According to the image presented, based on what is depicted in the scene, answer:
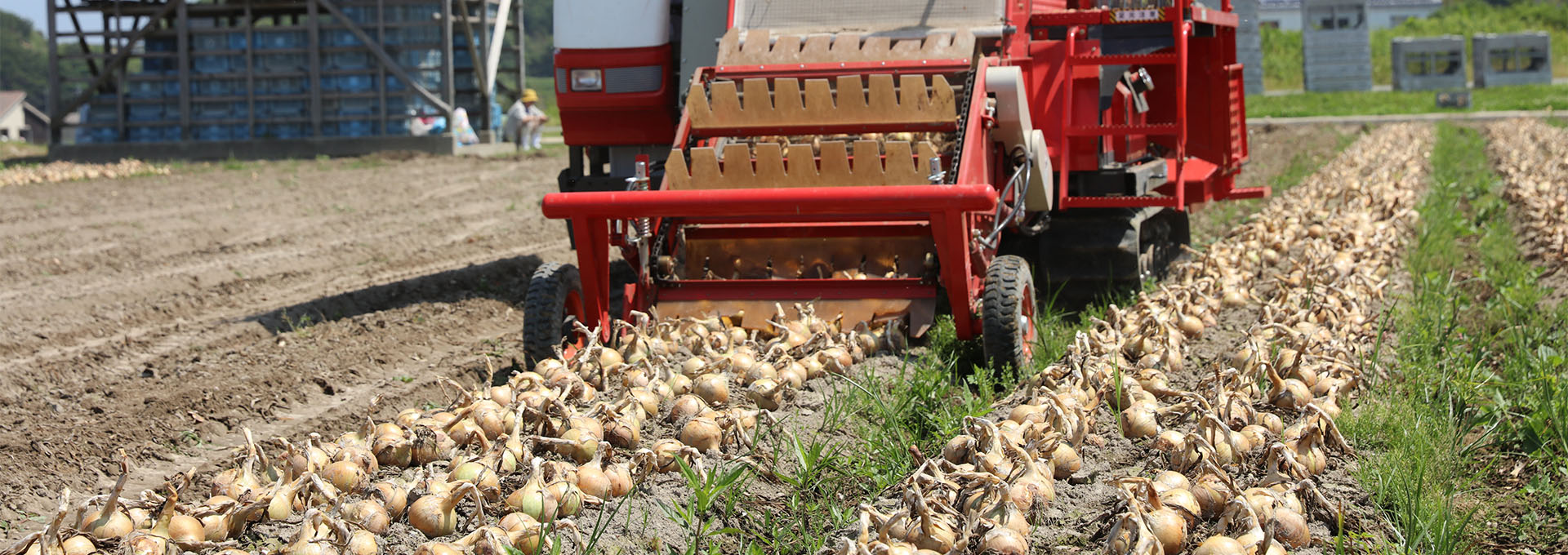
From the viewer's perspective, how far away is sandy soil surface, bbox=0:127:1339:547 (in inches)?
219

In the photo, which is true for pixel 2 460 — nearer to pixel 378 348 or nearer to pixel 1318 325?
pixel 378 348

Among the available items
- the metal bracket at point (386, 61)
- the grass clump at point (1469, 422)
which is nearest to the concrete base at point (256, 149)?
the metal bracket at point (386, 61)

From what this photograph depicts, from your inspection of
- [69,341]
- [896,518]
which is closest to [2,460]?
[69,341]

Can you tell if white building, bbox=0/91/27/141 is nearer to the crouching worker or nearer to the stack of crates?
the stack of crates

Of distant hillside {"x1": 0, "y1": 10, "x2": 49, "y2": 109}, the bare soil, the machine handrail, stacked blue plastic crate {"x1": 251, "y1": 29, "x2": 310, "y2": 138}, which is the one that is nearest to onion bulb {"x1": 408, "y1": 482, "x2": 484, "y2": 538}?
the machine handrail

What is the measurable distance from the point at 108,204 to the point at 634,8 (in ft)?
32.8

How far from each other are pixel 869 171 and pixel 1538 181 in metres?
8.30

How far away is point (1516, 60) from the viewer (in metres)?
43.7

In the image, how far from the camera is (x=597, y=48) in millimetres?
7820

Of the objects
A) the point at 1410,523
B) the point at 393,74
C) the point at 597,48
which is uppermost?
the point at 393,74

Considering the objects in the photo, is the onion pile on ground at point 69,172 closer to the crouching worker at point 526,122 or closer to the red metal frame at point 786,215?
the crouching worker at point 526,122

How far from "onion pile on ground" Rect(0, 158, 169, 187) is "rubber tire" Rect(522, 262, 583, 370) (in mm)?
15427

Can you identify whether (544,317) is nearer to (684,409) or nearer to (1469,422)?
(684,409)

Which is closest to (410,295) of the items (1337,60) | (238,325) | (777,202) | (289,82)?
(238,325)
